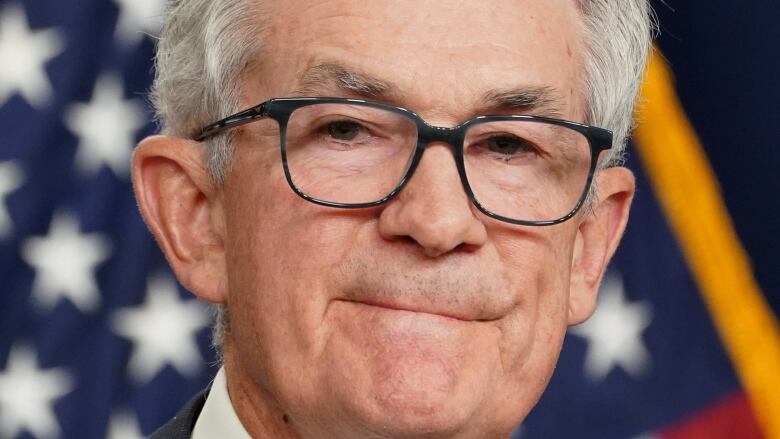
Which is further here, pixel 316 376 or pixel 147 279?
pixel 147 279

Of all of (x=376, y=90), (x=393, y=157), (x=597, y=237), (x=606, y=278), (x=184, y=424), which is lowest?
(x=606, y=278)

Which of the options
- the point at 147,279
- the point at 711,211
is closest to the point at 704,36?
the point at 711,211

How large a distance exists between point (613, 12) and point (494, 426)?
0.85 m

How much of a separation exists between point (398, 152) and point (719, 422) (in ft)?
7.46

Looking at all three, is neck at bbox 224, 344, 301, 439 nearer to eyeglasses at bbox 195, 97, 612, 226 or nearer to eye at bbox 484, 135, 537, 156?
eyeglasses at bbox 195, 97, 612, 226

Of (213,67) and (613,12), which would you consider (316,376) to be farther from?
(613,12)

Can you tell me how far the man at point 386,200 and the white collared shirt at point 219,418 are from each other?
18 mm

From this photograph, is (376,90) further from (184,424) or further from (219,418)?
(184,424)

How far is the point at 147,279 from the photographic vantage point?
370 centimetres

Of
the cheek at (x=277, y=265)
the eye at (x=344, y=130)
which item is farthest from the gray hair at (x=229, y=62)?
the eye at (x=344, y=130)

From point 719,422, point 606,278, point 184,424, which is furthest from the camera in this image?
point 606,278

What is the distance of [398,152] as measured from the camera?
75.5 inches

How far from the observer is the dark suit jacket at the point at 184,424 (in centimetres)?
237

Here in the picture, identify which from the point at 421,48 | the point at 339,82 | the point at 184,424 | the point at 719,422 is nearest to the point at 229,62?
the point at 339,82
